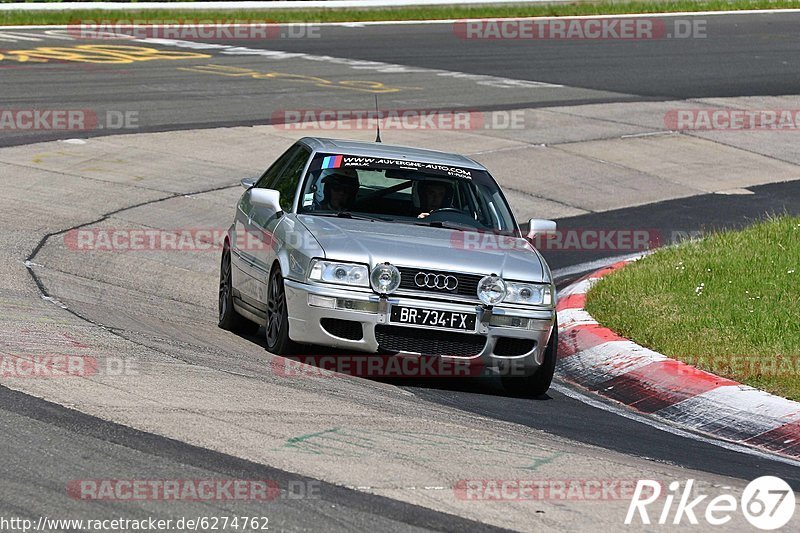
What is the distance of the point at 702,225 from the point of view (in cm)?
1566

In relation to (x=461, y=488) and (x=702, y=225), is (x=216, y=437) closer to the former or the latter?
(x=461, y=488)

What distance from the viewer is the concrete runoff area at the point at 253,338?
6.33 m

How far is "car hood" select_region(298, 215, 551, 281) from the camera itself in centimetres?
873

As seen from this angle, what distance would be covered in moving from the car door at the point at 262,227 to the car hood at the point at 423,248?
1.12 feet

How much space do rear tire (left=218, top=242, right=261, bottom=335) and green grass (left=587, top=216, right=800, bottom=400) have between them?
2604 mm

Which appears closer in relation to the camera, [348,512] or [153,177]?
[348,512]

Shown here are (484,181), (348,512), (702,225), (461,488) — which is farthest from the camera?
(702,225)

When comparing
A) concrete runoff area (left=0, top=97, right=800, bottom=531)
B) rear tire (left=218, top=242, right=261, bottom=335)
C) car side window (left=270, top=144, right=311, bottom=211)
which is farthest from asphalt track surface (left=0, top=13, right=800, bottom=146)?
car side window (left=270, top=144, right=311, bottom=211)

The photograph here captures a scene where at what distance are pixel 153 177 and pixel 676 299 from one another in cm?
717

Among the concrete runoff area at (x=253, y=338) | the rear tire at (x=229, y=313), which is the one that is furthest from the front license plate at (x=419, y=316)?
the rear tire at (x=229, y=313)

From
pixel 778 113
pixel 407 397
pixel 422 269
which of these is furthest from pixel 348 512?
pixel 778 113

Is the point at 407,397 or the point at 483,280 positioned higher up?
the point at 483,280

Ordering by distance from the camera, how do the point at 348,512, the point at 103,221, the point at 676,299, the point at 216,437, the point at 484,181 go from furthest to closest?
the point at 103,221 → the point at 676,299 → the point at 484,181 → the point at 216,437 → the point at 348,512

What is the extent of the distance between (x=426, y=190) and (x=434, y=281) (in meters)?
1.48
